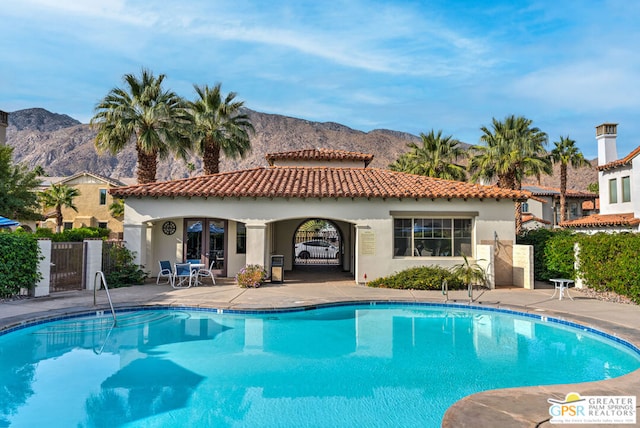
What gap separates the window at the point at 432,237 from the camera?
17562 millimetres

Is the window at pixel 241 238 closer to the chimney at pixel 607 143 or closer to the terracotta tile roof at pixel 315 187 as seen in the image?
the terracotta tile roof at pixel 315 187

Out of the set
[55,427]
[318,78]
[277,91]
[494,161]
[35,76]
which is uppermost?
[318,78]

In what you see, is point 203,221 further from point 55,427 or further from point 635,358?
point 635,358

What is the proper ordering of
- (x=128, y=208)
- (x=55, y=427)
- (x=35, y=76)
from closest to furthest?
(x=55, y=427) → (x=128, y=208) → (x=35, y=76)

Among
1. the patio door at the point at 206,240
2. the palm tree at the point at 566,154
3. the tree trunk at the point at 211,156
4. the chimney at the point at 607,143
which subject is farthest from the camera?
the palm tree at the point at 566,154

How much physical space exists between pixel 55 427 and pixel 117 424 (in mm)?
792

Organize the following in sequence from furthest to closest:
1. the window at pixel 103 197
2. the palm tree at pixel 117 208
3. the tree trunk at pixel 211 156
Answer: the window at pixel 103 197 → the palm tree at pixel 117 208 → the tree trunk at pixel 211 156

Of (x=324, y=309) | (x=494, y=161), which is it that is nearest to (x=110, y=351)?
(x=324, y=309)

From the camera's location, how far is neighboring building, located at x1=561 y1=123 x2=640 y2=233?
26.3m

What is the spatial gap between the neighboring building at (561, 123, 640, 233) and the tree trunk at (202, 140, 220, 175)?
25.3 metres

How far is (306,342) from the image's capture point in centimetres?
968

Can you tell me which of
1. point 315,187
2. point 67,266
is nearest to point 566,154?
point 315,187

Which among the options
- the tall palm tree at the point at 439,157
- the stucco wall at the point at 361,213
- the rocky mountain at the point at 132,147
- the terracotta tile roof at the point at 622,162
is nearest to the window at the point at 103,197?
the tall palm tree at the point at 439,157

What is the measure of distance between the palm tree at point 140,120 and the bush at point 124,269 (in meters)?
6.16
